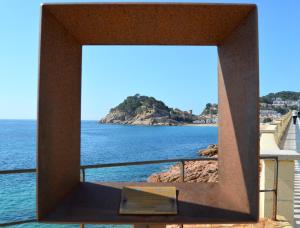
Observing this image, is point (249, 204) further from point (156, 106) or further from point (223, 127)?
point (156, 106)

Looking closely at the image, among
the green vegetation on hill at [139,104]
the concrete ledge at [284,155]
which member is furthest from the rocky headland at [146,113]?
the concrete ledge at [284,155]

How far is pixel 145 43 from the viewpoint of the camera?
267cm

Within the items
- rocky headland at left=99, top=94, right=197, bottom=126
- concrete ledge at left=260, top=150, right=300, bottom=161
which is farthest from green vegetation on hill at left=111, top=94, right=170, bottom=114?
concrete ledge at left=260, top=150, right=300, bottom=161

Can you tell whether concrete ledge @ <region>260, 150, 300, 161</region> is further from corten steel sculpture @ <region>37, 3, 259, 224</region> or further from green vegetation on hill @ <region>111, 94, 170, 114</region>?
green vegetation on hill @ <region>111, 94, 170, 114</region>

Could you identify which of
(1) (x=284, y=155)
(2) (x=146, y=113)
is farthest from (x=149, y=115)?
(1) (x=284, y=155)

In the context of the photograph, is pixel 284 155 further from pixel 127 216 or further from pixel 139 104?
pixel 139 104

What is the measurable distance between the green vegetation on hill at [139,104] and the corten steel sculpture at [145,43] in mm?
103363

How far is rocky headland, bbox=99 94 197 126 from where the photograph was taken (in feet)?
365

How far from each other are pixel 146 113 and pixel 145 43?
116m

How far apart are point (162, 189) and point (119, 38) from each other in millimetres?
1132

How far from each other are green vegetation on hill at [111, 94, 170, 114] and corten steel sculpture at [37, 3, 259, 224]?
103363 mm

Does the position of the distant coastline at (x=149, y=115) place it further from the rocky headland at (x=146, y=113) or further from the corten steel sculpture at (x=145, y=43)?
the corten steel sculpture at (x=145, y=43)

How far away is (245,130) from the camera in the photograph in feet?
7.27

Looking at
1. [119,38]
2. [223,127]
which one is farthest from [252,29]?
[119,38]
